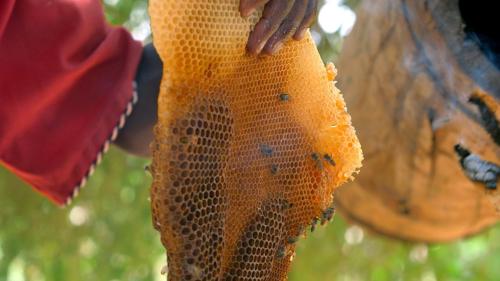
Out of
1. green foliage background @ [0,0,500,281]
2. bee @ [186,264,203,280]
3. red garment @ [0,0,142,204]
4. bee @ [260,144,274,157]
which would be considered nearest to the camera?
bee @ [186,264,203,280]

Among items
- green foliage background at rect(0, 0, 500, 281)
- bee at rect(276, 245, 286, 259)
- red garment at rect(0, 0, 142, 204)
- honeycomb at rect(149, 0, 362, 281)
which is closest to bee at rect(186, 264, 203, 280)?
honeycomb at rect(149, 0, 362, 281)

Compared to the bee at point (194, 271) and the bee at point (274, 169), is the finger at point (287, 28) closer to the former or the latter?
the bee at point (274, 169)

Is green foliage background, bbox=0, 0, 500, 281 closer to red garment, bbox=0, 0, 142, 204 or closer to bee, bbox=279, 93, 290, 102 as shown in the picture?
red garment, bbox=0, 0, 142, 204

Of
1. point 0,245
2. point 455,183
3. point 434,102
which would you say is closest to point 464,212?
point 455,183

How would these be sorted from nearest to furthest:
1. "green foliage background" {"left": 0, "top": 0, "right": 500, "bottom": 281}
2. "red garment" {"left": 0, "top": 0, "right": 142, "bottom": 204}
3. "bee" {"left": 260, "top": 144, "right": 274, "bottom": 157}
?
1. "bee" {"left": 260, "top": 144, "right": 274, "bottom": 157}
2. "red garment" {"left": 0, "top": 0, "right": 142, "bottom": 204}
3. "green foliage background" {"left": 0, "top": 0, "right": 500, "bottom": 281}

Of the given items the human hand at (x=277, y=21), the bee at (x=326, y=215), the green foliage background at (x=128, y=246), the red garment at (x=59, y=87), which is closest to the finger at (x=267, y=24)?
the human hand at (x=277, y=21)

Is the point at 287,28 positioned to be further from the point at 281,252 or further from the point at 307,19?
the point at 281,252

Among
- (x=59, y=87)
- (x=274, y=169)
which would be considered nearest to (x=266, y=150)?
(x=274, y=169)
